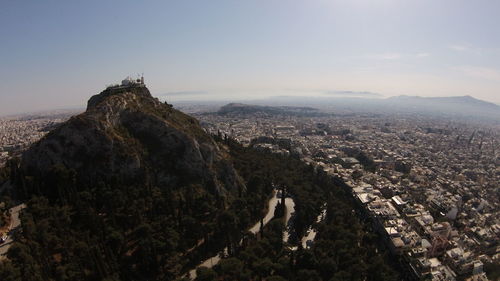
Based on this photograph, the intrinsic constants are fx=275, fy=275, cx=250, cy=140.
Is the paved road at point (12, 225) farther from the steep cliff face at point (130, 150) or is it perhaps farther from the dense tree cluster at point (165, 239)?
the steep cliff face at point (130, 150)

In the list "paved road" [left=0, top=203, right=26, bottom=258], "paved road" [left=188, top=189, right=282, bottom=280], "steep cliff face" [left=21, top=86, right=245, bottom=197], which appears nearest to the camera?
"paved road" [left=0, top=203, right=26, bottom=258]

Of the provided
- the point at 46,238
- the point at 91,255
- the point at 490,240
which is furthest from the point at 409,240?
the point at 46,238

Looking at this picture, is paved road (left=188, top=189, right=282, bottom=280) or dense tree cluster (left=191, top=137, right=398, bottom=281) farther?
paved road (left=188, top=189, right=282, bottom=280)

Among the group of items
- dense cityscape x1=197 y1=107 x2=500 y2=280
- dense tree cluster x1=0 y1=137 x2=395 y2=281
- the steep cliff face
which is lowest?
dense cityscape x1=197 y1=107 x2=500 y2=280

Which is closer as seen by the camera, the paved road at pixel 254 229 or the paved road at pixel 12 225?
the paved road at pixel 12 225

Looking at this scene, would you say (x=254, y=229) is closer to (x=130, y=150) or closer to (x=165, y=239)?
(x=165, y=239)

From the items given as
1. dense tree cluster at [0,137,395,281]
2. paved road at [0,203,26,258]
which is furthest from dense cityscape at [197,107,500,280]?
paved road at [0,203,26,258]

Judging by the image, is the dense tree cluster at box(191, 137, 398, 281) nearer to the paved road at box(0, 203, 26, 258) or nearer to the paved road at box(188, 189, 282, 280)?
the paved road at box(188, 189, 282, 280)

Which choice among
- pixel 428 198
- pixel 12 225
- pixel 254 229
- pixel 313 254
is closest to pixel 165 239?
pixel 254 229

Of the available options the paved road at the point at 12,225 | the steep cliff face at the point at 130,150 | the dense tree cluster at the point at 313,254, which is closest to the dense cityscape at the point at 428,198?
the dense tree cluster at the point at 313,254

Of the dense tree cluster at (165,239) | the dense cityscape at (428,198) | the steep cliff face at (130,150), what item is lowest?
the dense cityscape at (428,198)
